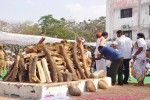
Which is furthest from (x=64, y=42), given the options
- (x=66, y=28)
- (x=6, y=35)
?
(x=66, y=28)

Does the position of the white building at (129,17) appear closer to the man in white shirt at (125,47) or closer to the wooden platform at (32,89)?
the man in white shirt at (125,47)

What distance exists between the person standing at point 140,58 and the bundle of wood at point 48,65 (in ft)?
6.35

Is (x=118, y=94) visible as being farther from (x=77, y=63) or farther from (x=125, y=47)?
(x=125, y=47)

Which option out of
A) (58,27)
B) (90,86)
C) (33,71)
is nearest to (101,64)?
(90,86)

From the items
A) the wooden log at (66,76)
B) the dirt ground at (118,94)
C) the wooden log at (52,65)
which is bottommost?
the dirt ground at (118,94)

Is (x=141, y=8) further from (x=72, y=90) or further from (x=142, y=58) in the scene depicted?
(x=72, y=90)

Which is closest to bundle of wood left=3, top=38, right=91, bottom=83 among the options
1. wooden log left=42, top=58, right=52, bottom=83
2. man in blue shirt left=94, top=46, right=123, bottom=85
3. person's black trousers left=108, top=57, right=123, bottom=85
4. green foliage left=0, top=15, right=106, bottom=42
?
wooden log left=42, top=58, right=52, bottom=83

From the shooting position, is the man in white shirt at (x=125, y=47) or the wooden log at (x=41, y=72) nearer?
the wooden log at (x=41, y=72)

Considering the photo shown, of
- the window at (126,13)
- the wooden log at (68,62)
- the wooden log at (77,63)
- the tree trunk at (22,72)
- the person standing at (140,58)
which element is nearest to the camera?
the tree trunk at (22,72)

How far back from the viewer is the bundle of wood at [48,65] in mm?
9305

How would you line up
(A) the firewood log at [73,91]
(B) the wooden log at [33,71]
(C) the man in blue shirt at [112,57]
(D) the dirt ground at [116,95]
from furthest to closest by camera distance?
(C) the man in blue shirt at [112,57] → (B) the wooden log at [33,71] → (A) the firewood log at [73,91] → (D) the dirt ground at [116,95]

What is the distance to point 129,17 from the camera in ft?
126

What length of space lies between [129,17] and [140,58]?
2745 centimetres

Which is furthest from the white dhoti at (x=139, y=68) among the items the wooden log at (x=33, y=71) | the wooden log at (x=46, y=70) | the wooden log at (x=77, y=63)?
the wooden log at (x=33, y=71)
